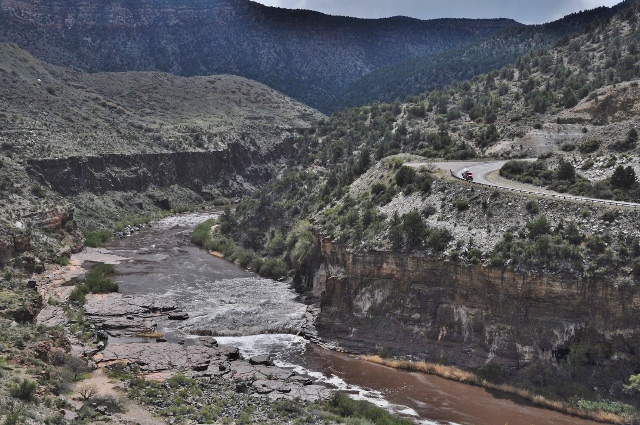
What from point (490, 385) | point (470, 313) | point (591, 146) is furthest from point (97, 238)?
point (591, 146)

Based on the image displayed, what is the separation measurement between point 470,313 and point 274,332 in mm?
14954

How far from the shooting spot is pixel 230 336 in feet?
155

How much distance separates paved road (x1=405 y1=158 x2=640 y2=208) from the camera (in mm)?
43094

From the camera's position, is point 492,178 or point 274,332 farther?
point 492,178

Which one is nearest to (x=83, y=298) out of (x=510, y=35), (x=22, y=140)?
(x=22, y=140)

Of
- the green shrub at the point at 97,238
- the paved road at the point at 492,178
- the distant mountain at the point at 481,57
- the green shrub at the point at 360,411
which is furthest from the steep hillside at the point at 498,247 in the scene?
the distant mountain at the point at 481,57

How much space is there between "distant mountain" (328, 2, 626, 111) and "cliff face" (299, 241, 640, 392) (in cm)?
7877

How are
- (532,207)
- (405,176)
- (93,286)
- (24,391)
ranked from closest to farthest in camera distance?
(24,391) → (532,207) → (405,176) → (93,286)

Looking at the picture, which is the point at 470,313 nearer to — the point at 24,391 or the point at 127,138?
the point at 24,391

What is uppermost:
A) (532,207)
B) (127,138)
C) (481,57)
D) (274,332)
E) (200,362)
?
(481,57)

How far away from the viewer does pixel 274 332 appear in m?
48.2

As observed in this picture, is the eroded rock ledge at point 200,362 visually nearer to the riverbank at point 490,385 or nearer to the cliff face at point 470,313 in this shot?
the riverbank at point 490,385

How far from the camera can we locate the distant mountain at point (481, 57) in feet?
399

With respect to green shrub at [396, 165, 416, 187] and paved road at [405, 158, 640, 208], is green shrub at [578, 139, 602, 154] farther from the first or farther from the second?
green shrub at [396, 165, 416, 187]
